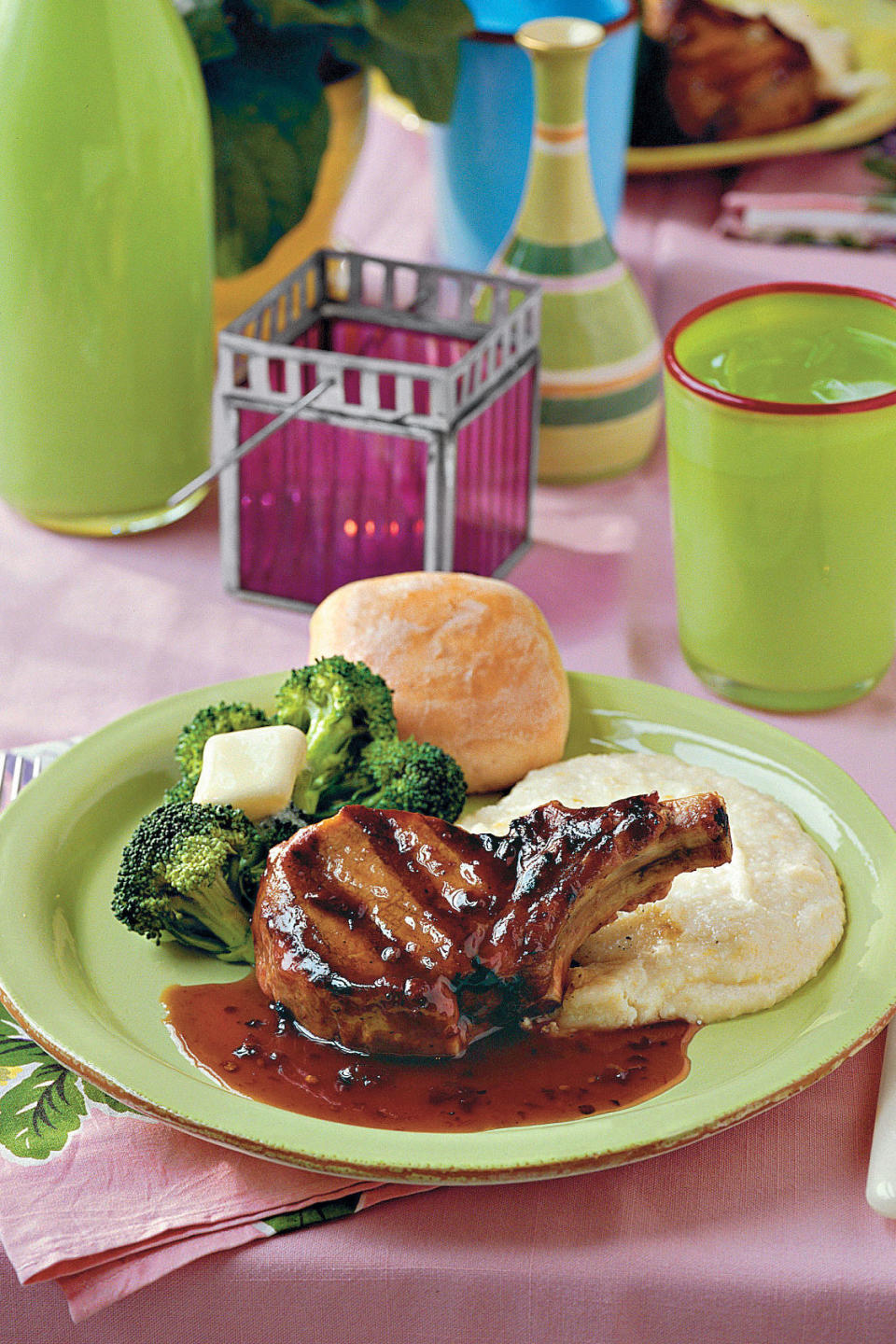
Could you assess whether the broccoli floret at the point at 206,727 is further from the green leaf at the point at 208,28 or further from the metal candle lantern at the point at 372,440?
the green leaf at the point at 208,28

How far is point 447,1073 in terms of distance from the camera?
0.90 meters

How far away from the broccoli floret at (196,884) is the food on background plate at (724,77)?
60.3 inches

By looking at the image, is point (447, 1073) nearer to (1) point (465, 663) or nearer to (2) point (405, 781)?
(2) point (405, 781)

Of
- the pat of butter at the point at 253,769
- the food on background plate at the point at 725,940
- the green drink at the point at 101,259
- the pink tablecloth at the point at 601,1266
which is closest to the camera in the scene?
the pink tablecloth at the point at 601,1266

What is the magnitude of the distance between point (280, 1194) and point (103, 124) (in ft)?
3.31

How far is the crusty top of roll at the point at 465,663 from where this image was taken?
1.20 metres

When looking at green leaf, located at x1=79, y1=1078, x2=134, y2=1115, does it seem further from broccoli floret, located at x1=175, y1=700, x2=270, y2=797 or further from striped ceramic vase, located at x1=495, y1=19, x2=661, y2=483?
striped ceramic vase, located at x1=495, y1=19, x2=661, y2=483

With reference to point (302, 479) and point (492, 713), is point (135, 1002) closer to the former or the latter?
point (492, 713)

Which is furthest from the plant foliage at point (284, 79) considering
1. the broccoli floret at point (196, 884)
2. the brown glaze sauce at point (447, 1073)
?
the brown glaze sauce at point (447, 1073)

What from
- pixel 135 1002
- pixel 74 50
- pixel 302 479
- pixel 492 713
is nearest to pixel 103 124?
pixel 74 50

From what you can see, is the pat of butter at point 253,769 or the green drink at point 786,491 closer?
the pat of butter at point 253,769

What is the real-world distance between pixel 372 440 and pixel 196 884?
56 centimetres

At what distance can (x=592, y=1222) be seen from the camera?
0.83 meters

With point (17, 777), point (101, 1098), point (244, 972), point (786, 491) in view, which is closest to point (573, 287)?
point (786, 491)
